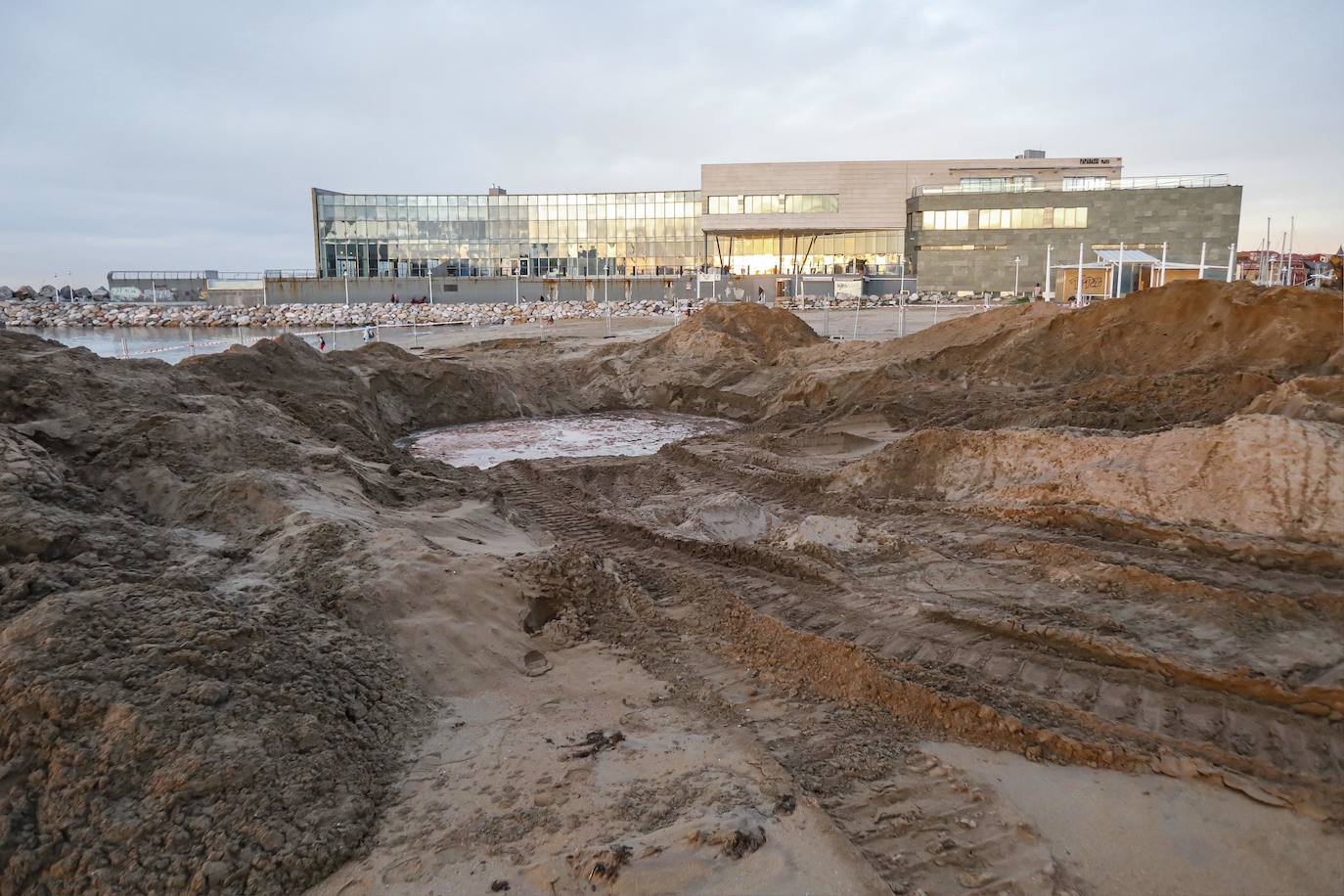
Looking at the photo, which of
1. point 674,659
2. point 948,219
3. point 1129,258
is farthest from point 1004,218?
point 674,659

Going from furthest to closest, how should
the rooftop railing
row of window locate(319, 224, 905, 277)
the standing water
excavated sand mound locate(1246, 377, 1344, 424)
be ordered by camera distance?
1. row of window locate(319, 224, 905, 277)
2. the rooftop railing
3. the standing water
4. excavated sand mound locate(1246, 377, 1344, 424)

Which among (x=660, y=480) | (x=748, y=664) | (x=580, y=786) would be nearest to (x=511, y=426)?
(x=660, y=480)

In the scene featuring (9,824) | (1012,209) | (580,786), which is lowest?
(580,786)

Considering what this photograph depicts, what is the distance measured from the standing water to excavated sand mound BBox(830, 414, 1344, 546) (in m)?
5.89

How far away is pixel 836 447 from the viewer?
13.1 m

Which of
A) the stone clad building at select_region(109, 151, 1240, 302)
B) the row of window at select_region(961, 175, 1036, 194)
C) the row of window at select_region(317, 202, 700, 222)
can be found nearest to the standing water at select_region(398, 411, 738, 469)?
the stone clad building at select_region(109, 151, 1240, 302)

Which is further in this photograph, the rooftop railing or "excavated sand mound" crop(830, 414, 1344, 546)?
the rooftop railing

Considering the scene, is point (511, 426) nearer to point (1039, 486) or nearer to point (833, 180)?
point (1039, 486)

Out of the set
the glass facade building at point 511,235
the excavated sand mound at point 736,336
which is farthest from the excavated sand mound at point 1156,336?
the glass facade building at point 511,235

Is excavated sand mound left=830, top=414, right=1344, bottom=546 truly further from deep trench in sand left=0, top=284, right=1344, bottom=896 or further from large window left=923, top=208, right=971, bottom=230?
large window left=923, top=208, right=971, bottom=230

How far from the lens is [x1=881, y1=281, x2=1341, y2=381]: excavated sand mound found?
38.6 ft

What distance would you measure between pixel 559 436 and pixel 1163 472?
11030mm

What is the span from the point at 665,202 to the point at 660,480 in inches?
2175

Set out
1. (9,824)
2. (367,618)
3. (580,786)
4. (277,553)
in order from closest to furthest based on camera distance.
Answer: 1. (9,824)
2. (580,786)
3. (367,618)
4. (277,553)
